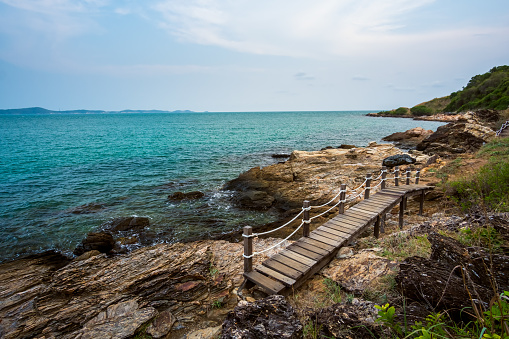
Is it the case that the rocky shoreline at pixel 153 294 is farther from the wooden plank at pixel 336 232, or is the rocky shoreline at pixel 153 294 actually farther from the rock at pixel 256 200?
the rock at pixel 256 200

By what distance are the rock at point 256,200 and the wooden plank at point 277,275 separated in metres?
8.95

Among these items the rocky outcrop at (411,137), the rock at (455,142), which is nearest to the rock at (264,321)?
the rock at (455,142)

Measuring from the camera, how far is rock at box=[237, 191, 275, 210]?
16078 millimetres

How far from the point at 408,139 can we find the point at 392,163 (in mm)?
25842

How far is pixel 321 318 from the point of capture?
4.04 m

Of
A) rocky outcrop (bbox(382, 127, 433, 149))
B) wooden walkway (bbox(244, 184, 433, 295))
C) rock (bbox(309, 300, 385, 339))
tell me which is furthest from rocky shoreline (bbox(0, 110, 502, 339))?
rocky outcrop (bbox(382, 127, 433, 149))

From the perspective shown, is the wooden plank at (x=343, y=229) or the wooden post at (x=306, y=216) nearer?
the wooden post at (x=306, y=216)

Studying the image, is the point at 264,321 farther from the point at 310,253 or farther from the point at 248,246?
the point at 310,253

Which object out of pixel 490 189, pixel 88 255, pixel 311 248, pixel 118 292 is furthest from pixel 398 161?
pixel 88 255

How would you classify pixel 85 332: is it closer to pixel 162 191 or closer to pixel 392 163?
pixel 162 191

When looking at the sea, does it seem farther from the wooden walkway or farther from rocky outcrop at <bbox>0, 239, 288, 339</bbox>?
the wooden walkway

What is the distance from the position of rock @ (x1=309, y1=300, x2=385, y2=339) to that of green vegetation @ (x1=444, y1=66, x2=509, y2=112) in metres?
59.1

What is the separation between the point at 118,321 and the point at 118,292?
138cm

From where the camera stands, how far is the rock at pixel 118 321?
20.2 ft
